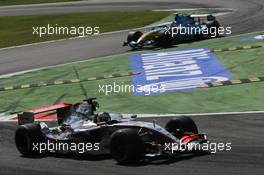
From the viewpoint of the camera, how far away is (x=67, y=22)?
159 ft

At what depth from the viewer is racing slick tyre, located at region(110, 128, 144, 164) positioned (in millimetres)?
14892

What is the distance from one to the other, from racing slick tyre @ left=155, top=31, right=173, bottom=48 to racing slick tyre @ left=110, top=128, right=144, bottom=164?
66.1 feet

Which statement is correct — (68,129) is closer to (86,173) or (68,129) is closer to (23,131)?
(23,131)

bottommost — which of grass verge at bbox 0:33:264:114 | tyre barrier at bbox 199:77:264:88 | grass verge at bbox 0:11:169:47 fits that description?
grass verge at bbox 0:33:264:114

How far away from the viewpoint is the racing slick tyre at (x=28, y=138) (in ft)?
55.6

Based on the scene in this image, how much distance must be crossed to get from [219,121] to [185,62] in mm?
10982

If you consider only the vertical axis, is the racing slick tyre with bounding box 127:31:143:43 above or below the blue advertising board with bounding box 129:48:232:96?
above

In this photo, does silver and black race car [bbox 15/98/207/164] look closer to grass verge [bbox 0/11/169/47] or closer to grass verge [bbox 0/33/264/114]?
grass verge [bbox 0/33/264/114]

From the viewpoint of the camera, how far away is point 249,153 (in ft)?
50.3

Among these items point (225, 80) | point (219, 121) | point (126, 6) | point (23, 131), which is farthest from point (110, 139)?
point (126, 6)

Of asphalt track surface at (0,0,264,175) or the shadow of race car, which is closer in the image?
asphalt track surface at (0,0,264,175)

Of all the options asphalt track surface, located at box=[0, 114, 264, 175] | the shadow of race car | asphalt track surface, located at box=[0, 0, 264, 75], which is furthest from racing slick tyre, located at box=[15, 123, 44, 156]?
the shadow of race car

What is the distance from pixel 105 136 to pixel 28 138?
87.4 inches

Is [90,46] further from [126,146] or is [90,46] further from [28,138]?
[126,146]
